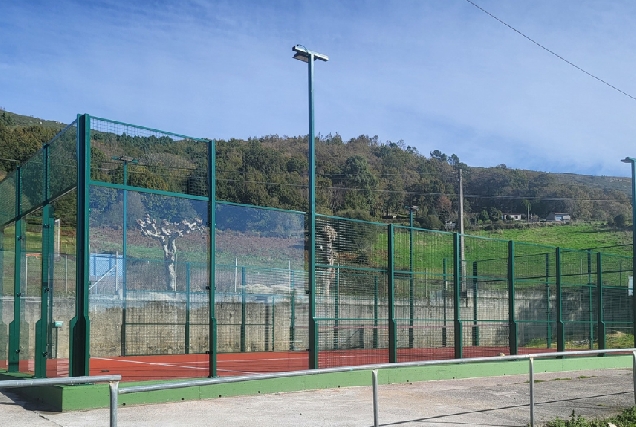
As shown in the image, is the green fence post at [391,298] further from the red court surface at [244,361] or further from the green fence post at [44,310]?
the green fence post at [44,310]

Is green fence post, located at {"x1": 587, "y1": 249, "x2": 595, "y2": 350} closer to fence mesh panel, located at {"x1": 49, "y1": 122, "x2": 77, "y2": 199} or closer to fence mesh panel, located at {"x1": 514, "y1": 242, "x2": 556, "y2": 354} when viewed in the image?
fence mesh panel, located at {"x1": 514, "y1": 242, "x2": 556, "y2": 354}

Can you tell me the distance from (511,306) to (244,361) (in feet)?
22.0

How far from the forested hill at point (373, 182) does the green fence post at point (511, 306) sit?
33024 mm

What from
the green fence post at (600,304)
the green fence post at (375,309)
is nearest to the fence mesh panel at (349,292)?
the green fence post at (375,309)

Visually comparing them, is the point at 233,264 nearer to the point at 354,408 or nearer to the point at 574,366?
the point at 574,366

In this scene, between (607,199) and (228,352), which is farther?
(607,199)

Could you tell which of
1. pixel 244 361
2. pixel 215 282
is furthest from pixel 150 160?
pixel 244 361

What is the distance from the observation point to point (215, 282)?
49.0 ft

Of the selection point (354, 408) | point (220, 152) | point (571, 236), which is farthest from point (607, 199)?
point (354, 408)

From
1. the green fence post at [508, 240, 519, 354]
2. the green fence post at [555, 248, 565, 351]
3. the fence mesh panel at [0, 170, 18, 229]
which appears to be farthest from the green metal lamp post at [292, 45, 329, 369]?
the green fence post at [555, 248, 565, 351]

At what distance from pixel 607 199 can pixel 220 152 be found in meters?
72.7

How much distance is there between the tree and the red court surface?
83.0 inches

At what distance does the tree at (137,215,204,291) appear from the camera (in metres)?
19.2

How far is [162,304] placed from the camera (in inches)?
746
